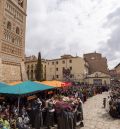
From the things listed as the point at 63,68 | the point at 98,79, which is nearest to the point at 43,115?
the point at 98,79

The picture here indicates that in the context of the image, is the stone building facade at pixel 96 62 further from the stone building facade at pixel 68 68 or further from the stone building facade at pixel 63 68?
the stone building facade at pixel 68 68

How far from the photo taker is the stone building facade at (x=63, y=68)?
209 feet

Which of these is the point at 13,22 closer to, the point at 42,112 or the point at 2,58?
the point at 2,58

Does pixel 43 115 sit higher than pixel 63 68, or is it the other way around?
pixel 63 68

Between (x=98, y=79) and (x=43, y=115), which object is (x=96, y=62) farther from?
(x=43, y=115)

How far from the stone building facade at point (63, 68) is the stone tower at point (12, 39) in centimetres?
3000

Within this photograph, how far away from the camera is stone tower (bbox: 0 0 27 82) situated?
948 inches

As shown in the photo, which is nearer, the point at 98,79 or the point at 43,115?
the point at 43,115

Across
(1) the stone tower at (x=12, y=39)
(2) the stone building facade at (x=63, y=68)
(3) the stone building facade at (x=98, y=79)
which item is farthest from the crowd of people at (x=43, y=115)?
(3) the stone building facade at (x=98, y=79)

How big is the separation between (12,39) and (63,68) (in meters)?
40.2

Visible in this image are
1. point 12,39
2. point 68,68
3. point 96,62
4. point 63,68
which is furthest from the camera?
point 96,62

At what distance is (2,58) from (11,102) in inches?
431

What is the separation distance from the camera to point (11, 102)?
13930 mm

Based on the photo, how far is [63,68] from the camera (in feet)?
215
